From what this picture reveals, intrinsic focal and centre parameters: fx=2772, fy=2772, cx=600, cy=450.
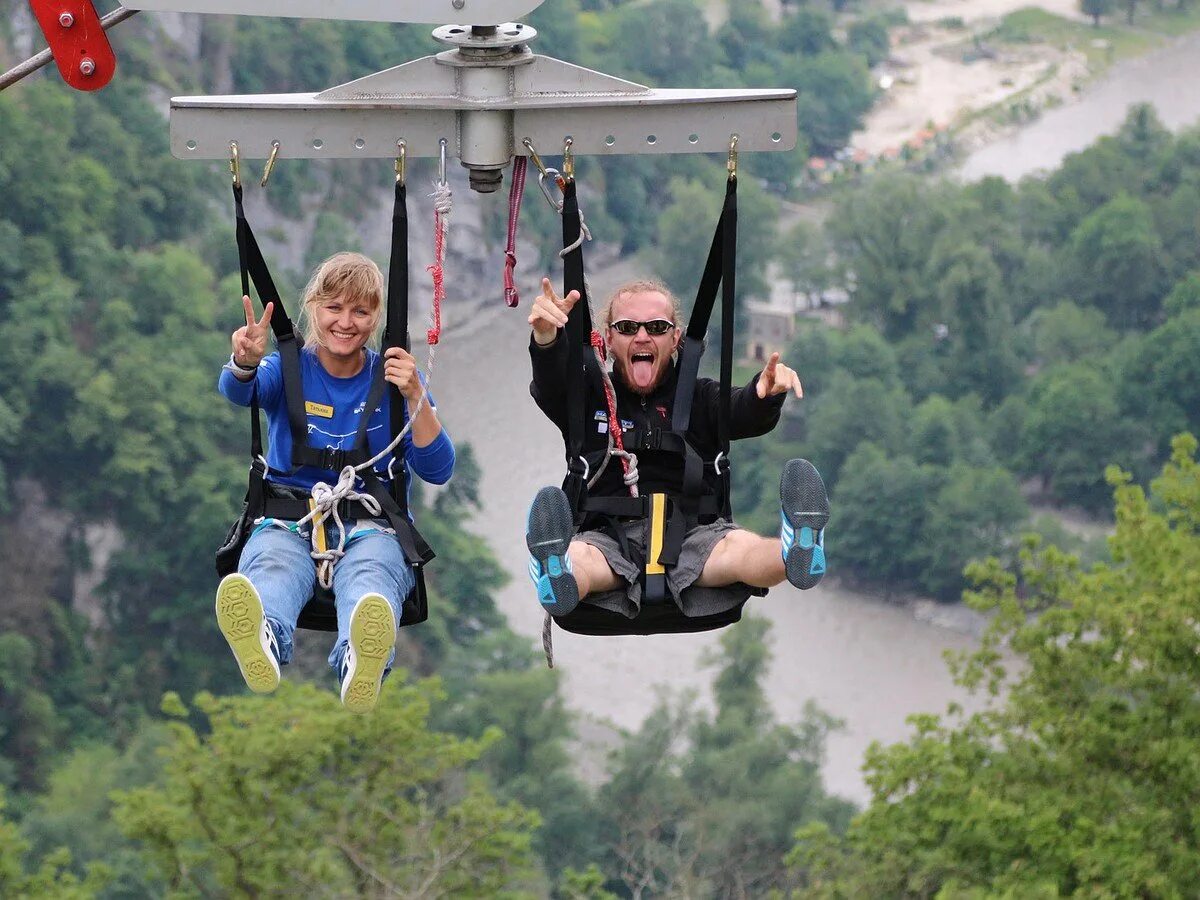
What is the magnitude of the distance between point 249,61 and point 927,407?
1883cm

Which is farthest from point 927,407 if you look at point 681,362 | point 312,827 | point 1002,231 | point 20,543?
point 681,362

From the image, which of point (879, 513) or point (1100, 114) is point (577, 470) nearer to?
point (879, 513)

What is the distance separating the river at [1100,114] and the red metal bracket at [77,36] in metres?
75.3

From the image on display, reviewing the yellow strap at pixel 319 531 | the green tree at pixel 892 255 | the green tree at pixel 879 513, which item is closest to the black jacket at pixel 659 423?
the yellow strap at pixel 319 531

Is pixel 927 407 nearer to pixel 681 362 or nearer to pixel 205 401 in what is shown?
pixel 205 401

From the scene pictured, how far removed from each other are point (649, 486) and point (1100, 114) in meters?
81.5

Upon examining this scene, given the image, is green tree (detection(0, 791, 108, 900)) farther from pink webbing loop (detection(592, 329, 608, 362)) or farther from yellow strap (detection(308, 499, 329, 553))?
pink webbing loop (detection(592, 329, 608, 362))

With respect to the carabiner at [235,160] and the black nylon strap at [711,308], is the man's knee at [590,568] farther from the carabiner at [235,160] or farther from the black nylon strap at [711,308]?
the carabiner at [235,160]

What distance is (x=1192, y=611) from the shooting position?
19.2m

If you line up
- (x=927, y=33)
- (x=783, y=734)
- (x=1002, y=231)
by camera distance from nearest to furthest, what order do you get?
(x=783, y=734) < (x=1002, y=231) < (x=927, y=33)

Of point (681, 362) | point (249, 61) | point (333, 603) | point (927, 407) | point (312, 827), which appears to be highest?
point (681, 362)

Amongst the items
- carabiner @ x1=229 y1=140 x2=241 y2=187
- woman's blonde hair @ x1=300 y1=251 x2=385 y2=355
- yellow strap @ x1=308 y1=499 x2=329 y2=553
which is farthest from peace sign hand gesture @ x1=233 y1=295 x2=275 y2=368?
yellow strap @ x1=308 y1=499 x2=329 y2=553

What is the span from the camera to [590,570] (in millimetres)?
8727

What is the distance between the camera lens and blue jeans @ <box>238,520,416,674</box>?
840 cm
